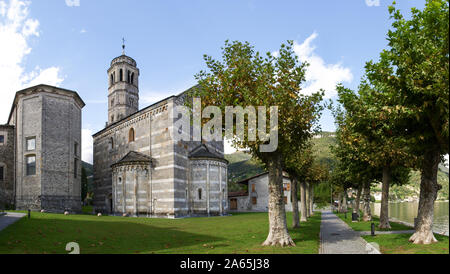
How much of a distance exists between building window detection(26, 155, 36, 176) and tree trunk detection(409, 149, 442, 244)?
4125 centimetres

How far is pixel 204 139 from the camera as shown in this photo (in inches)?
1790

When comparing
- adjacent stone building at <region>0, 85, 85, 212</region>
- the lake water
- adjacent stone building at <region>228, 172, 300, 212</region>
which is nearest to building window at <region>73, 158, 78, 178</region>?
adjacent stone building at <region>0, 85, 85, 212</region>

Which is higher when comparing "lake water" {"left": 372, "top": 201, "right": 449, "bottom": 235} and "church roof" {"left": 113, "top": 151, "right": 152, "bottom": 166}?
"church roof" {"left": 113, "top": 151, "right": 152, "bottom": 166}

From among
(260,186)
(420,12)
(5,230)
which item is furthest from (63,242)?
(260,186)

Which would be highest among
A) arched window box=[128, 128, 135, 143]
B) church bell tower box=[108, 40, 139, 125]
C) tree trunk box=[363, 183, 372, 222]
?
church bell tower box=[108, 40, 139, 125]

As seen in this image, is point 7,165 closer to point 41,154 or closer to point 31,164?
point 31,164

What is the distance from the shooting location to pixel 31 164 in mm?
39781

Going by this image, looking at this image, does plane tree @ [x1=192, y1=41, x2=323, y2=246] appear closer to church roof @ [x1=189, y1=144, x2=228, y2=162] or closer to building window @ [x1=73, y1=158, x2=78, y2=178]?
church roof @ [x1=189, y1=144, x2=228, y2=162]

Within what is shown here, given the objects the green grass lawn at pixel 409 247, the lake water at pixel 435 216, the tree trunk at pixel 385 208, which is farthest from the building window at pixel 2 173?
the lake water at pixel 435 216

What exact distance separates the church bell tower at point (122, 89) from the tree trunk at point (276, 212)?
45624 mm

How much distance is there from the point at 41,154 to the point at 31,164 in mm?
2188

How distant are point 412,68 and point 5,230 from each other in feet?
73.4

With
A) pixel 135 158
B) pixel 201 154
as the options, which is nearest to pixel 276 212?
pixel 201 154

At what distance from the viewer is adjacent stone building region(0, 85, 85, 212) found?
1535 inches
